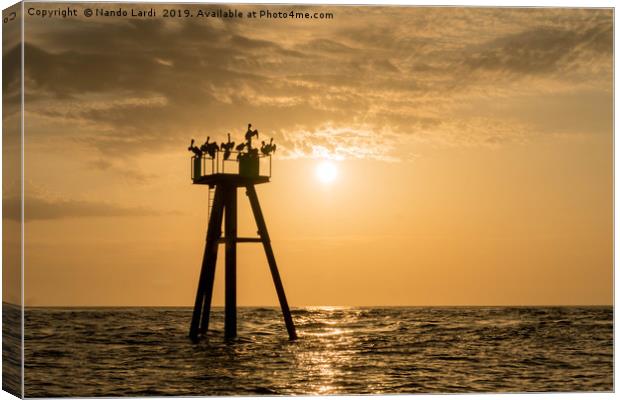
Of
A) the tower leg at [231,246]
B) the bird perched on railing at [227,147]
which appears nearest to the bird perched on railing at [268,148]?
the bird perched on railing at [227,147]

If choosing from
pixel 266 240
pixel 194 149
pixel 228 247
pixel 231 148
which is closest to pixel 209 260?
pixel 228 247

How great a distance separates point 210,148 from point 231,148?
875 mm

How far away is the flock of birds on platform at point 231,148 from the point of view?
22.5m

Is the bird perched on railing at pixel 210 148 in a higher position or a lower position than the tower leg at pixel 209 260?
higher

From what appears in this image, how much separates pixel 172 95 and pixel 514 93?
7.26 meters

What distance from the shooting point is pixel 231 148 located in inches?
944

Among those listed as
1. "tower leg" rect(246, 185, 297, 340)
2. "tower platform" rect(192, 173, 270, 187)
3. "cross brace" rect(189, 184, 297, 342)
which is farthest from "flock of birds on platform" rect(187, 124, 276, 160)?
"cross brace" rect(189, 184, 297, 342)

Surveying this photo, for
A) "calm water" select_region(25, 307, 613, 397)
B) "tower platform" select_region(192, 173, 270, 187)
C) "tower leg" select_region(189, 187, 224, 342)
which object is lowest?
"calm water" select_region(25, 307, 613, 397)

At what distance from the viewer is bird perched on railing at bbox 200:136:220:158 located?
2256 centimetres

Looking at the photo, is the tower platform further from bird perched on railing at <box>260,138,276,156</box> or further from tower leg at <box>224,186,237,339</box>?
bird perched on railing at <box>260,138,276,156</box>

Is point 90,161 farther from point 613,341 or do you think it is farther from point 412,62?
point 613,341

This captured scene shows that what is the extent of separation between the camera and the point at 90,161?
21328 mm

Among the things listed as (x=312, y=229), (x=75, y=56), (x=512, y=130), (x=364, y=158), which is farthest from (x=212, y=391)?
(x=512, y=130)

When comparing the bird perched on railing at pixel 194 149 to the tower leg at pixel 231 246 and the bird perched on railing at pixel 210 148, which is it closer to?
the bird perched on railing at pixel 210 148
